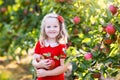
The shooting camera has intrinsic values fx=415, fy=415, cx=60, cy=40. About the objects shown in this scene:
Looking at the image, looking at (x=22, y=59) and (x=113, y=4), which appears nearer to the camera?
(x=113, y=4)

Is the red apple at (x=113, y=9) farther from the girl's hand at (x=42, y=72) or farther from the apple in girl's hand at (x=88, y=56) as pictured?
the girl's hand at (x=42, y=72)

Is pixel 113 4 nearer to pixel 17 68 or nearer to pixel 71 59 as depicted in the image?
pixel 71 59

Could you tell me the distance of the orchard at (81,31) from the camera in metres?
3.40

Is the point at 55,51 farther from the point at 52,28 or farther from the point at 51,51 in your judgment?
the point at 52,28

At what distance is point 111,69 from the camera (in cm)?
334

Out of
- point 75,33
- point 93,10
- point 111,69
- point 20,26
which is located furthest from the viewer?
point 20,26

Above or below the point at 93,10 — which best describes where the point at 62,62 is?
below

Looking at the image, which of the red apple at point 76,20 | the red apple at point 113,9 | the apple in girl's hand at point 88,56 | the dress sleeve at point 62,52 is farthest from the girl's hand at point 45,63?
the red apple at point 76,20

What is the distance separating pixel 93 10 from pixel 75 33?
1.46 feet

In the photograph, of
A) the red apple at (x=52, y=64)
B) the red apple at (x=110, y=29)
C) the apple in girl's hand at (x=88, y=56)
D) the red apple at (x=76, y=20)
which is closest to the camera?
the red apple at (x=110, y=29)

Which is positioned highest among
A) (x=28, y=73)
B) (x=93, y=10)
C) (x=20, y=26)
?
(x=93, y=10)

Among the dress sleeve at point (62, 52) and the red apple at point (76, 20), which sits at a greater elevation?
the red apple at point (76, 20)

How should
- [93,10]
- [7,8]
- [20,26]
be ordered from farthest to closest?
[7,8]
[20,26]
[93,10]

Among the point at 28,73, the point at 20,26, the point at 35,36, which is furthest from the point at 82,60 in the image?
the point at 28,73
